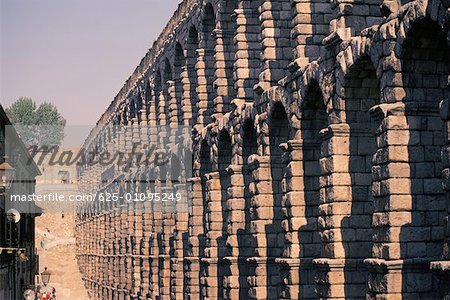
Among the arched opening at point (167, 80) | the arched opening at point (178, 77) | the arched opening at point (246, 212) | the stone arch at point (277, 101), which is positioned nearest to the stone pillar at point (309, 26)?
the stone arch at point (277, 101)

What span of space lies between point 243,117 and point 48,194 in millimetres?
73448

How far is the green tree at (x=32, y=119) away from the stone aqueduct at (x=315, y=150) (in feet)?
270

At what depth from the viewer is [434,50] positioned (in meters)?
18.9

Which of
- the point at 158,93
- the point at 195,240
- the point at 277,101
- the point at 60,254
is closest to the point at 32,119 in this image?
the point at 60,254

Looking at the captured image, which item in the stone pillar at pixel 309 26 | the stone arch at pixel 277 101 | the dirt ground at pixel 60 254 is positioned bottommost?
the dirt ground at pixel 60 254

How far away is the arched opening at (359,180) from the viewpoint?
2155 cm

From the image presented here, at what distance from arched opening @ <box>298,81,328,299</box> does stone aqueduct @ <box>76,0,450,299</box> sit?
3 cm

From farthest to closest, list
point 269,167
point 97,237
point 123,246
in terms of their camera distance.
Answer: point 97,237 → point 123,246 → point 269,167

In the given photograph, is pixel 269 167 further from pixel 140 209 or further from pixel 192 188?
pixel 140 209

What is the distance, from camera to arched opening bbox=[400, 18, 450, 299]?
18.6 meters

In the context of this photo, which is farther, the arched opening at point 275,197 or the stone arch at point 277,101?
the arched opening at point 275,197

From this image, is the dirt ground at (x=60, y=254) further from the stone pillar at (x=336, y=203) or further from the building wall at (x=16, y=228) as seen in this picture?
the stone pillar at (x=336, y=203)

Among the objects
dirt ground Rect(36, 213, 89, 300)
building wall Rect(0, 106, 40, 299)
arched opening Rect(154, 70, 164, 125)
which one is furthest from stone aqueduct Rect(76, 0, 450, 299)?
dirt ground Rect(36, 213, 89, 300)

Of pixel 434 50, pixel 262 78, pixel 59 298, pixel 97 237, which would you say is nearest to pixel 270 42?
pixel 262 78
